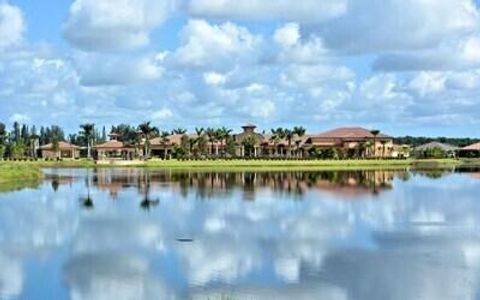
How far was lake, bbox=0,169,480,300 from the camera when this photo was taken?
21.4m

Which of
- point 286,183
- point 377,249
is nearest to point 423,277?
point 377,249

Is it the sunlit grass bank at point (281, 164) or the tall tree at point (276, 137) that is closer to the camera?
the sunlit grass bank at point (281, 164)

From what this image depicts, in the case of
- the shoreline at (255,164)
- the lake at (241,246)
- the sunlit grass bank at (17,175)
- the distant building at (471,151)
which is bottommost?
the lake at (241,246)

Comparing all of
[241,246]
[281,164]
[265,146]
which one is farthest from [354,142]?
[241,246]

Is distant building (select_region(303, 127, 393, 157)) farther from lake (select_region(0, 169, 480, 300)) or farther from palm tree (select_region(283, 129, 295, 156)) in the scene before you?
lake (select_region(0, 169, 480, 300))

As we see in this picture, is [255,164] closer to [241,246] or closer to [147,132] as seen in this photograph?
[147,132]

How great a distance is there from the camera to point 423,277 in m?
22.6

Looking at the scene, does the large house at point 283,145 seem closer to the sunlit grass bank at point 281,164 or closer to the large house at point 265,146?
the large house at point 265,146

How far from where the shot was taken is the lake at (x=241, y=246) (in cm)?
2141

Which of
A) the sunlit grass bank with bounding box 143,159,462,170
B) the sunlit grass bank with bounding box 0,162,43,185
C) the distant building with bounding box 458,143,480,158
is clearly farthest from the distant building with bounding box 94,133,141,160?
the distant building with bounding box 458,143,480,158

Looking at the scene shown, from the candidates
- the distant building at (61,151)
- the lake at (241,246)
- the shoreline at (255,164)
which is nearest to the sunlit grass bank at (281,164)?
the shoreline at (255,164)

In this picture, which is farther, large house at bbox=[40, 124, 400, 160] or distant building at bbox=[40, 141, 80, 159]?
distant building at bbox=[40, 141, 80, 159]

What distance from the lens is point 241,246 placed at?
29250mm

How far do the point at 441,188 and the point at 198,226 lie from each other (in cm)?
3246
